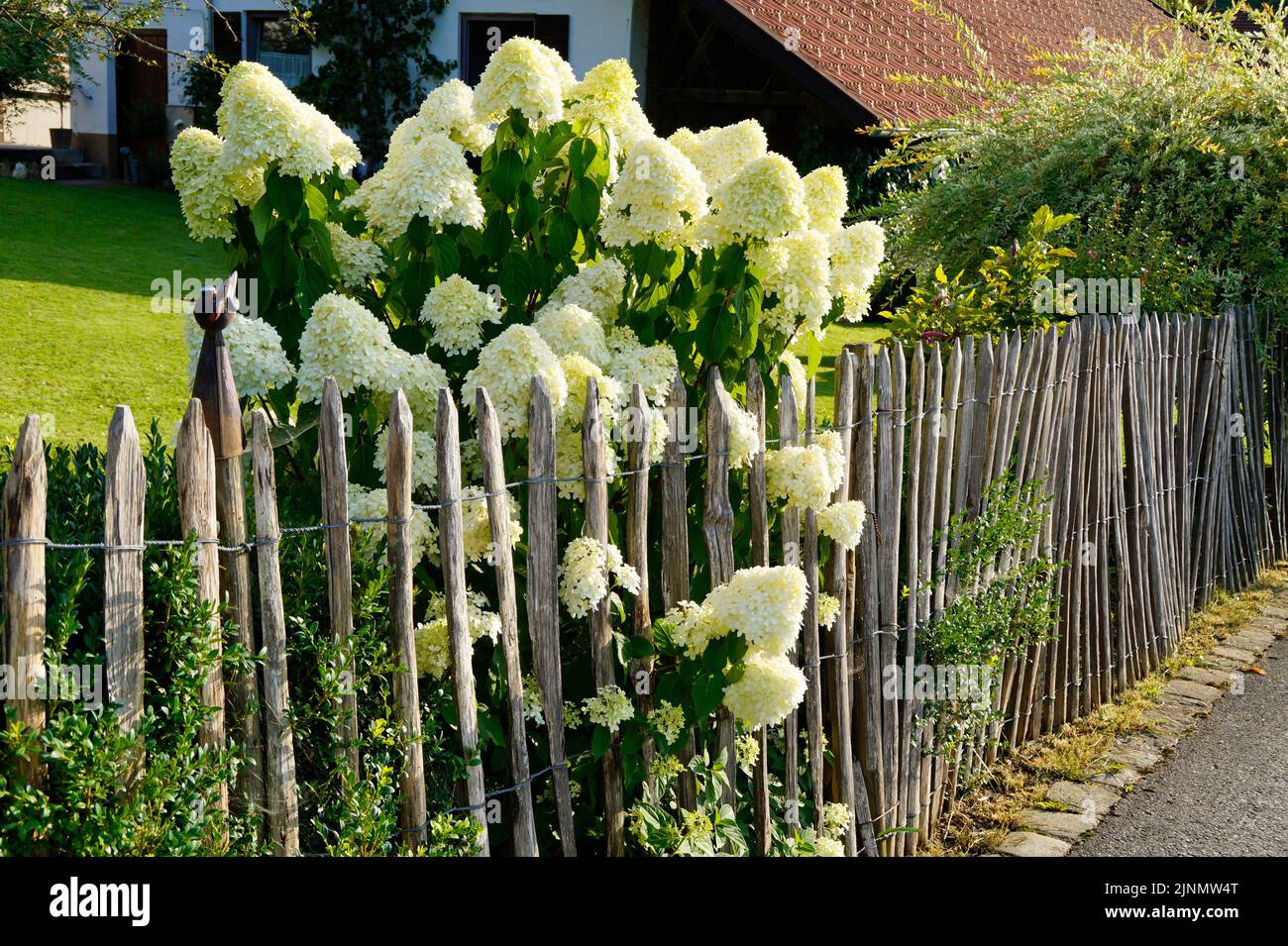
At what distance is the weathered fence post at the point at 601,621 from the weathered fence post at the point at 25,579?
1259 millimetres

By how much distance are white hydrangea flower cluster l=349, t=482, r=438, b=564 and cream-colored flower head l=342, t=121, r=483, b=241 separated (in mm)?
815

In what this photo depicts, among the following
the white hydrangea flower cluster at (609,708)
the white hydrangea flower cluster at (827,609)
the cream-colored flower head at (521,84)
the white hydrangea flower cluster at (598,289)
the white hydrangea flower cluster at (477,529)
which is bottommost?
the white hydrangea flower cluster at (609,708)

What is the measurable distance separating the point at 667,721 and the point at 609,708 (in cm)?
18

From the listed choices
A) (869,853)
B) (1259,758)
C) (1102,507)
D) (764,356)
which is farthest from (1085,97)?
(869,853)

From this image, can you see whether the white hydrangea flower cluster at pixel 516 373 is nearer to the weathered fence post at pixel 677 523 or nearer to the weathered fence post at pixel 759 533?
the weathered fence post at pixel 677 523

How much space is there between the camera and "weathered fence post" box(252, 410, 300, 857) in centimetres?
259

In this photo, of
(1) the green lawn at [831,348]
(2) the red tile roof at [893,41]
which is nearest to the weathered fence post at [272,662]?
(1) the green lawn at [831,348]

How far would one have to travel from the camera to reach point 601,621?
326 cm

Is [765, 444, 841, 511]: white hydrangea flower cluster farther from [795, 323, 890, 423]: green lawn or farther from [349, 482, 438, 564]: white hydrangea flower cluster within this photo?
[795, 323, 890, 423]: green lawn

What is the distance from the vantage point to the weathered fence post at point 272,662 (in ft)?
8.51

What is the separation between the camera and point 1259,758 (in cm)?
507

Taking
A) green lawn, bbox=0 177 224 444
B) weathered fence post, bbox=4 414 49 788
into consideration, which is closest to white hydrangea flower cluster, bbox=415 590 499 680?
weathered fence post, bbox=4 414 49 788

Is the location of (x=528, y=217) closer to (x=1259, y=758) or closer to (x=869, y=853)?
(x=869, y=853)

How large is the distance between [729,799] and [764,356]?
128cm
